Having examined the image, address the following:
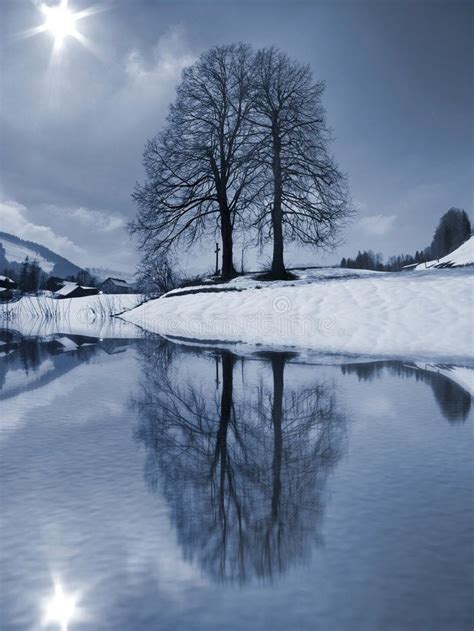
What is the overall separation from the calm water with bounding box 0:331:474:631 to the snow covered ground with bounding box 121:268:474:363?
3.52 meters

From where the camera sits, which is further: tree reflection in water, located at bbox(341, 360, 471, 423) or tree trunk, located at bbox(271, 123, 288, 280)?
tree trunk, located at bbox(271, 123, 288, 280)

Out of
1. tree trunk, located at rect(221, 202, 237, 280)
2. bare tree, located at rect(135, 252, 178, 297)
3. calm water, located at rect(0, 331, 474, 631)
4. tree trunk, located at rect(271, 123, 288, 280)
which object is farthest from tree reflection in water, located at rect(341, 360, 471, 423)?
bare tree, located at rect(135, 252, 178, 297)

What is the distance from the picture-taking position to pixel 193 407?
4613 millimetres

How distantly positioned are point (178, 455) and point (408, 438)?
5.36 feet

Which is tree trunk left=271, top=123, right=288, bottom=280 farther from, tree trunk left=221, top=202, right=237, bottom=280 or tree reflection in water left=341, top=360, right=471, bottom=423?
tree reflection in water left=341, top=360, right=471, bottom=423

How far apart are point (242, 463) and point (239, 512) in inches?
27.4

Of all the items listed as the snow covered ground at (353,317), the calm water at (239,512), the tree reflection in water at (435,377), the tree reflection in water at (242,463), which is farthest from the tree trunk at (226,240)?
the calm water at (239,512)

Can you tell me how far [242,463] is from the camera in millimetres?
3098

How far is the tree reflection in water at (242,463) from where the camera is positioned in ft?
6.87

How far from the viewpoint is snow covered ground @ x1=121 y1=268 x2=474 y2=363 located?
837cm

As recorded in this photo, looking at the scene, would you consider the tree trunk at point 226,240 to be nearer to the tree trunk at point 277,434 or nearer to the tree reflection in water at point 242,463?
the tree trunk at point 277,434

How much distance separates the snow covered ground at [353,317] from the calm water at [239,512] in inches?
139

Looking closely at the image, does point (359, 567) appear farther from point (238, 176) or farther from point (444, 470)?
point (238, 176)

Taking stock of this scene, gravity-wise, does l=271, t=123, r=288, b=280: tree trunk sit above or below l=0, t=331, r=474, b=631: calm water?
above
